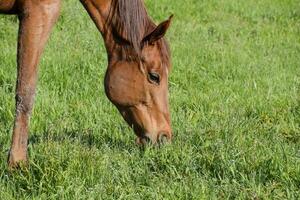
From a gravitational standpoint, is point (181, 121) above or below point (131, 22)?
below

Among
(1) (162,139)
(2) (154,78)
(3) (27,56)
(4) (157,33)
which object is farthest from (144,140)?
(3) (27,56)

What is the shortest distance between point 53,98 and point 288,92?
7.92 ft

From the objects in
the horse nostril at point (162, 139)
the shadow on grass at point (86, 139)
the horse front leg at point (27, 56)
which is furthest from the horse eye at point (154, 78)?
the horse front leg at point (27, 56)

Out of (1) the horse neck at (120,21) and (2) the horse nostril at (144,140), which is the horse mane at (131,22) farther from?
(2) the horse nostril at (144,140)

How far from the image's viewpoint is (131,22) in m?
4.27

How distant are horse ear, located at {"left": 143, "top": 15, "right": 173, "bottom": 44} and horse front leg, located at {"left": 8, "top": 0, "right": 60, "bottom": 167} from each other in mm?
674

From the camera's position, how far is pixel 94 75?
638 cm

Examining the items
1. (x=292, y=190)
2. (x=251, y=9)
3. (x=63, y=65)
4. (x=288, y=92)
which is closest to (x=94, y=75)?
(x=63, y=65)

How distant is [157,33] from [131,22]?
0.65 feet

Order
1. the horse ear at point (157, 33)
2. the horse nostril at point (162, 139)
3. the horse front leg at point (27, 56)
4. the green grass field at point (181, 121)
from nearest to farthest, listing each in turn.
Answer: the green grass field at point (181, 121), the horse front leg at point (27, 56), the horse ear at point (157, 33), the horse nostril at point (162, 139)

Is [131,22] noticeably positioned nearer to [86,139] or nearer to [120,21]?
[120,21]

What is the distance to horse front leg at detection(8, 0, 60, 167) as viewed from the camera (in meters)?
3.95

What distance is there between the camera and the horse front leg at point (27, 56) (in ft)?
13.0

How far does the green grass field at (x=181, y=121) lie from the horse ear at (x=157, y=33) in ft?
2.48
